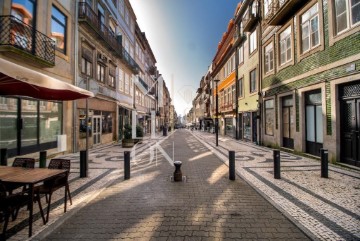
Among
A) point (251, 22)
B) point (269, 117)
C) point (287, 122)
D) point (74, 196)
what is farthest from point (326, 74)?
point (74, 196)

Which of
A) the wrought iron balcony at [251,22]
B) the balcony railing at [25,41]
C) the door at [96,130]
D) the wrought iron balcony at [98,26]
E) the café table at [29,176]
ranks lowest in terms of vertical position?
the café table at [29,176]

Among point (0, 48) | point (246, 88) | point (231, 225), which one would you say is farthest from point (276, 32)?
point (0, 48)

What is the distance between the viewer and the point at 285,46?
1287cm

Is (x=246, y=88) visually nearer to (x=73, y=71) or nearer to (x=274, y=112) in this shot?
(x=274, y=112)

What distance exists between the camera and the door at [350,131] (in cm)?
775

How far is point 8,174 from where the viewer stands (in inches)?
154

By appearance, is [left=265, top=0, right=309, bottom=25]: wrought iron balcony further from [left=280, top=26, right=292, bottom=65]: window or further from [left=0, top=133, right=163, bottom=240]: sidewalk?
[left=0, top=133, right=163, bottom=240]: sidewalk

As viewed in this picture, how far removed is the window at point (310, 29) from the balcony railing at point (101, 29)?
12565 mm

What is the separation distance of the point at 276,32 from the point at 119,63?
1465 cm

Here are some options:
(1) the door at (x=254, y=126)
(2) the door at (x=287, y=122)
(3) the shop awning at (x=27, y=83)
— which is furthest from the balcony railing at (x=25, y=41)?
(1) the door at (x=254, y=126)

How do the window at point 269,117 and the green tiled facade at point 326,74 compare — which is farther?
the window at point 269,117

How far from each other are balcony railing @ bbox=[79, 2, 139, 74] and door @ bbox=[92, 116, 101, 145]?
6.06 m

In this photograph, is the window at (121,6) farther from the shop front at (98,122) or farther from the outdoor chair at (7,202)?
the outdoor chair at (7,202)

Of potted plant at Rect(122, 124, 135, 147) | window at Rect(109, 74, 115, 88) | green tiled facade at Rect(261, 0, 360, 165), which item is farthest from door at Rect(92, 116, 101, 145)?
green tiled facade at Rect(261, 0, 360, 165)
